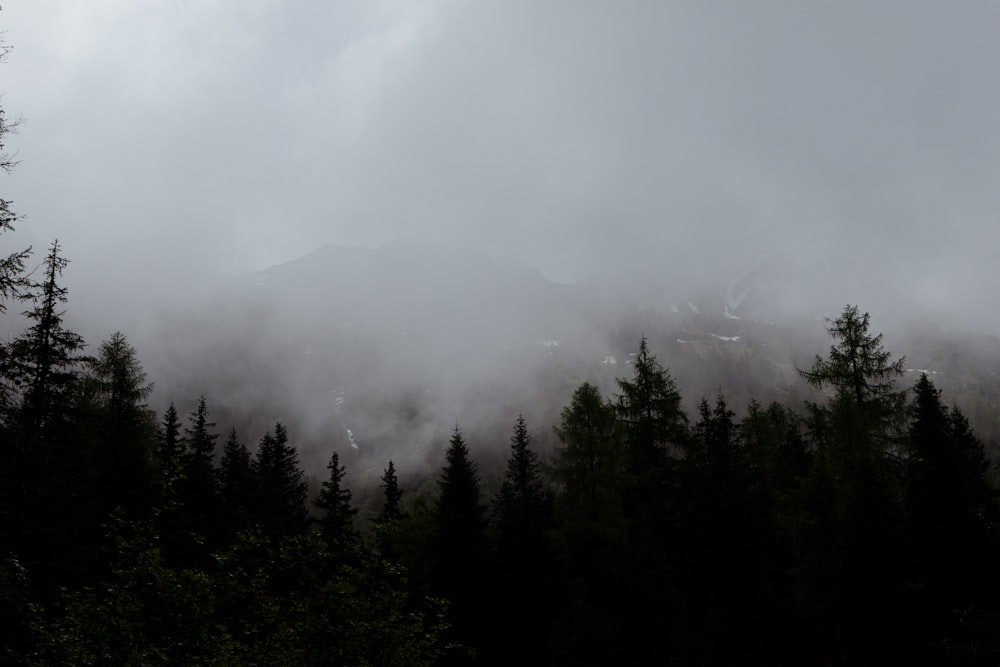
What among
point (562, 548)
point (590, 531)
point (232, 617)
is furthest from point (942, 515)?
point (232, 617)

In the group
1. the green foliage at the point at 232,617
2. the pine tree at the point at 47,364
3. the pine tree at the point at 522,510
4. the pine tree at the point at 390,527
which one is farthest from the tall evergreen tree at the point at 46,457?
the pine tree at the point at 522,510

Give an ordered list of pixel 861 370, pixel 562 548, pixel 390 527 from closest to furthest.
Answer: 1. pixel 390 527
2. pixel 861 370
3. pixel 562 548

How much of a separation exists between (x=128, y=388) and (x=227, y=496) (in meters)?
9.94

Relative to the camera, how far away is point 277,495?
48906mm

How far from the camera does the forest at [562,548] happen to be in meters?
12.9

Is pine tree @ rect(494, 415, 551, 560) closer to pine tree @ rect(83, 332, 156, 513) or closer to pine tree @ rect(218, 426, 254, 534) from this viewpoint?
pine tree @ rect(218, 426, 254, 534)

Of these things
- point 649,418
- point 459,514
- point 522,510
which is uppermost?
point 649,418

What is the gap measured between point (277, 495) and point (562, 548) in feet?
79.4

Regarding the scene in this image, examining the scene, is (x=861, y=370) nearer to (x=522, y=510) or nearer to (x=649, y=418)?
(x=649, y=418)

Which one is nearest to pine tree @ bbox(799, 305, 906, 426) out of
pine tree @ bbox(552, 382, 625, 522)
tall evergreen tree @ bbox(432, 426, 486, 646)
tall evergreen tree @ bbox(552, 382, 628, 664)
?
pine tree @ bbox(552, 382, 625, 522)

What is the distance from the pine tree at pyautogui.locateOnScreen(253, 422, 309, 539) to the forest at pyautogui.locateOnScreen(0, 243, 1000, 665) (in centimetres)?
109

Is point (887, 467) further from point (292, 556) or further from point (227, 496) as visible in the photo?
point (227, 496)

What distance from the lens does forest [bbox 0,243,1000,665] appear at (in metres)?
12.9

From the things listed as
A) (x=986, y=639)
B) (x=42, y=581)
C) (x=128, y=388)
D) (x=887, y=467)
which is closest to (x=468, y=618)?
(x=42, y=581)
